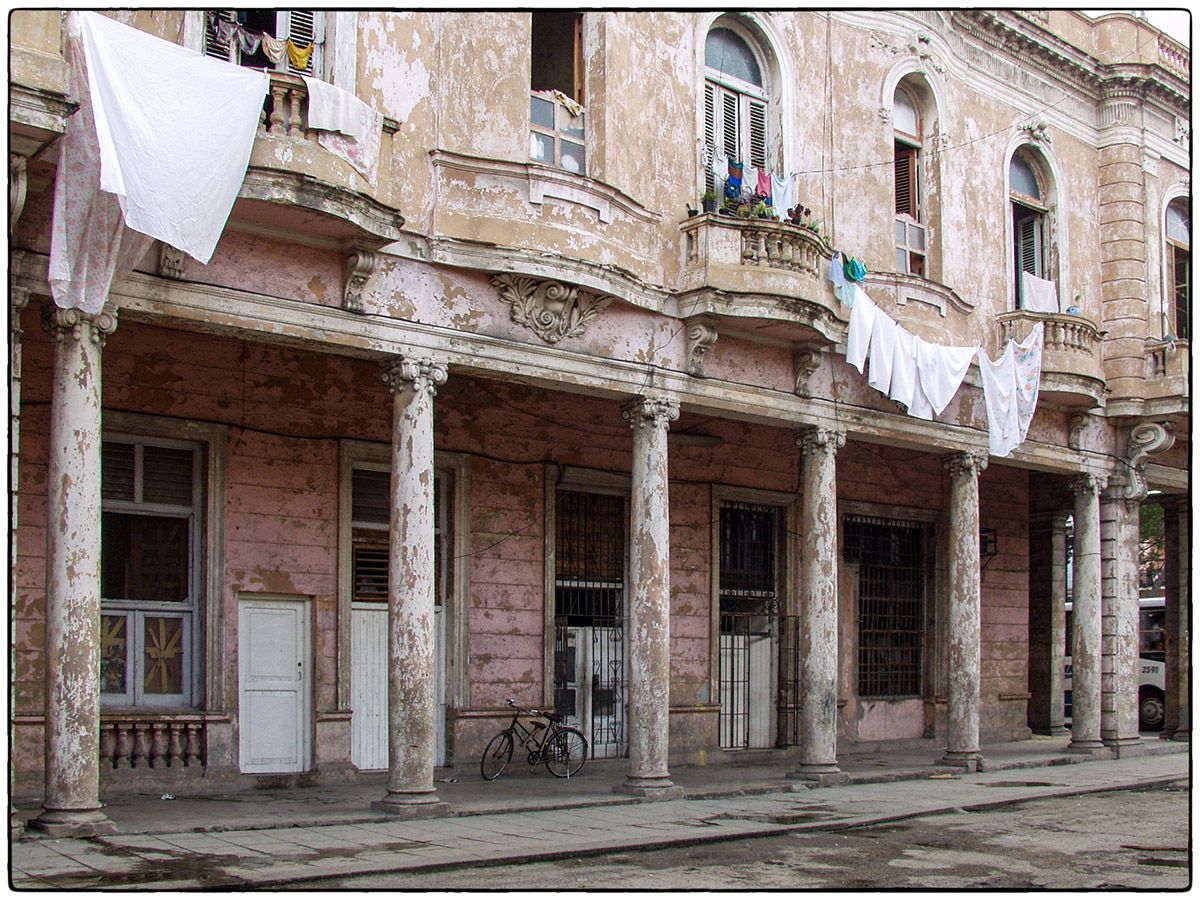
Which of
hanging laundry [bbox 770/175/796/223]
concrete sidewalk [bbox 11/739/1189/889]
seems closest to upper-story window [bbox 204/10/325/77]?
hanging laundry [bbox 770/175/796/223]

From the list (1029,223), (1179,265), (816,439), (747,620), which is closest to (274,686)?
(816,439)

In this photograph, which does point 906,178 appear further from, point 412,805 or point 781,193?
point 412,805

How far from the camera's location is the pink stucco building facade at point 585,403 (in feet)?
38.4

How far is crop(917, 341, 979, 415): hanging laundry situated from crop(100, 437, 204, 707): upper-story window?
819cm

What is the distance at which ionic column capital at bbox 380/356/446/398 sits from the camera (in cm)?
1220

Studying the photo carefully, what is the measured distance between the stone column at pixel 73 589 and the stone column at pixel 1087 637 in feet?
45.5

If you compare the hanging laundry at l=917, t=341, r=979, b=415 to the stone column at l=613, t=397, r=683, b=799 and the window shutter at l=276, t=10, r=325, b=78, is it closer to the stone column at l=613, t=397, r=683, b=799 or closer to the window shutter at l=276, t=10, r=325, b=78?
the stone column at l=613, t=397, r=683, b=799

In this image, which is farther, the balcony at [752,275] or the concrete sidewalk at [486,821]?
the balcony at [752,275]

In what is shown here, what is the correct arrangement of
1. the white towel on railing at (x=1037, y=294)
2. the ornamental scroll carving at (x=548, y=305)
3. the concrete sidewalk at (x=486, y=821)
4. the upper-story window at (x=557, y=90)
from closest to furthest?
the concrete sidewalk at (x=486, y=821), the ornamental scroll carving at (x=548, y=305), the upper-story window at (x=557, y=90), the white towel on railing at (x=1037, y=294)

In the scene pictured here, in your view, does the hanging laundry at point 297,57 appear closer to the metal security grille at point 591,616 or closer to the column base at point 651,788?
the metal security grille at point 591,616

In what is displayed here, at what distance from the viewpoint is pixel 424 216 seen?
40.8 feet

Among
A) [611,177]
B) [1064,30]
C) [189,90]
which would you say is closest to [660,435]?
[611,177]

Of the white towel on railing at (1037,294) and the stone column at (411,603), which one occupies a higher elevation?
the white towel on railing at (1037,294)

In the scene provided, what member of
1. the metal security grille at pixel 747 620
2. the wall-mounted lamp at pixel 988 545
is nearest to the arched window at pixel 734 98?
the metal security grille at pixel 747 620
